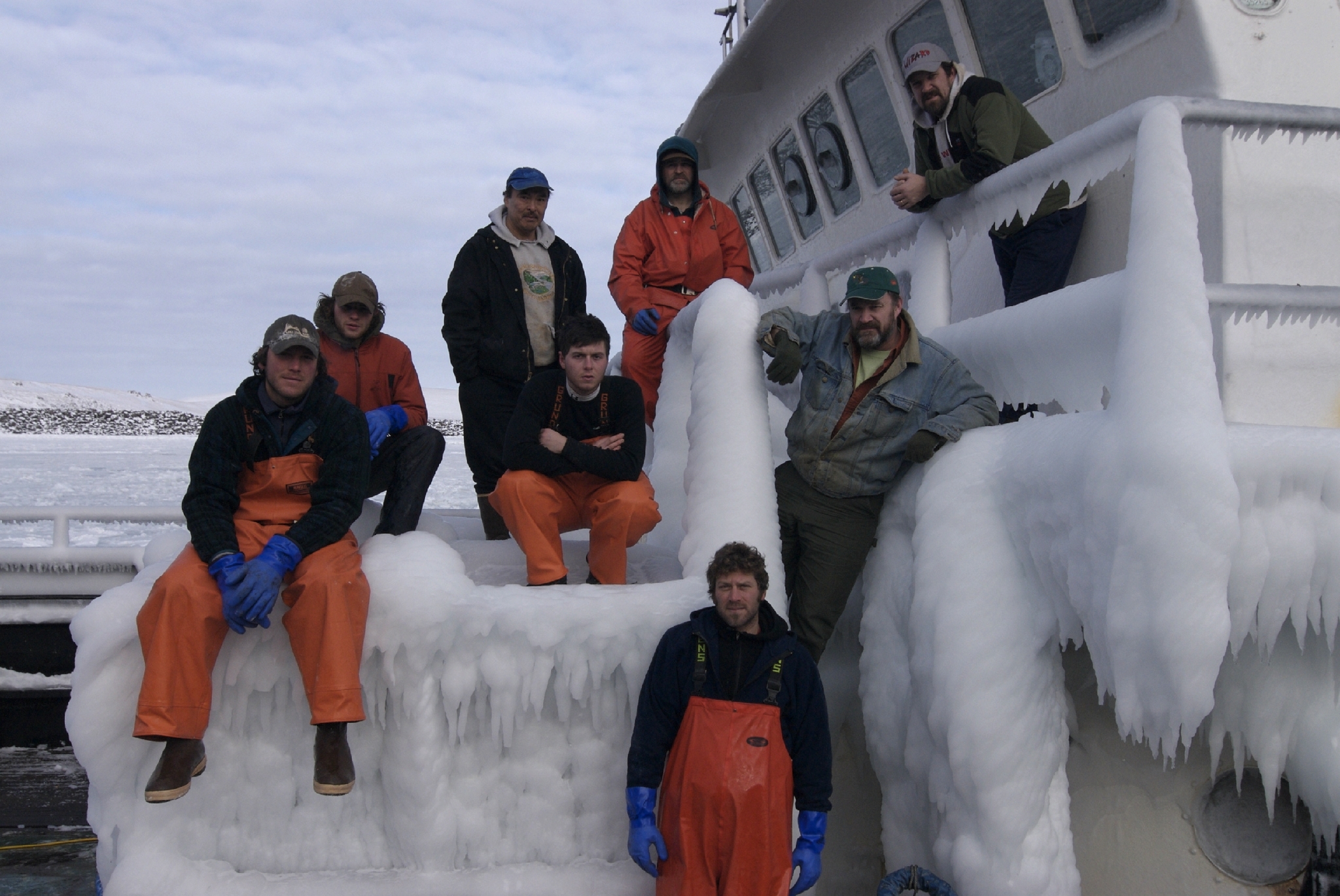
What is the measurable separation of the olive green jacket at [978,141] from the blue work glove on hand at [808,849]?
7.89 feet

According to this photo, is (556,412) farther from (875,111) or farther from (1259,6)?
(875,111)

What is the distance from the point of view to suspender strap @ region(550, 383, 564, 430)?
379 cm

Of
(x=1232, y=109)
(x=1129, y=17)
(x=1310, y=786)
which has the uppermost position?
(x=1129, y=17)

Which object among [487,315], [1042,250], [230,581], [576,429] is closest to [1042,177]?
[1042,250]

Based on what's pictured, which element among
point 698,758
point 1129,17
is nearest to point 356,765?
point 698,758

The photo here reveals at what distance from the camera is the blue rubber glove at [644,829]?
2.91m

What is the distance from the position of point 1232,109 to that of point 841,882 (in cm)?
291

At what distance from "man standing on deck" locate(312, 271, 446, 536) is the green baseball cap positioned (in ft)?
5.83

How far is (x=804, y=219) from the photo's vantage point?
831cm

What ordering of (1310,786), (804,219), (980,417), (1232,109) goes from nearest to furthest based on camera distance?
1. (1310,786)
2. (1232,109)
3. (980,417)
4. (804,219)

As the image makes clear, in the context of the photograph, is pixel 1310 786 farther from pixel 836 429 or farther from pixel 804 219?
pixel 804 219

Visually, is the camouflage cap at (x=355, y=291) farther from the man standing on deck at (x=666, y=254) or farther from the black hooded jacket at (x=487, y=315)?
the man standing on deck at (x=666, y=254)

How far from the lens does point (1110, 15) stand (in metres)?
4.70

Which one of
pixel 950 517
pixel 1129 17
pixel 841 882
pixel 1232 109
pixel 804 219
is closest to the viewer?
pixel 1232 109
